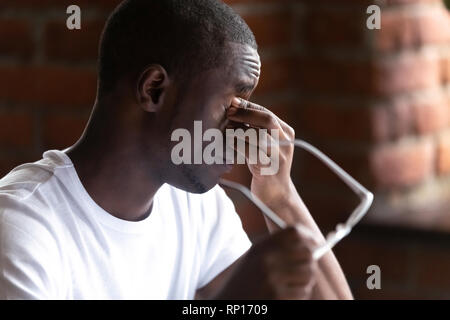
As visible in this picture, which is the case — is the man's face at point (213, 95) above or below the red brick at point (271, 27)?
below

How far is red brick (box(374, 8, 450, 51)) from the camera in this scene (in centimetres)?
179

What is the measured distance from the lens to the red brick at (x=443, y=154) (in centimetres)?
197

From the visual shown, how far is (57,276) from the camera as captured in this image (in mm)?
959

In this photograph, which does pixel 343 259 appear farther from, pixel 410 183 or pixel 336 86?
pixel 336 86

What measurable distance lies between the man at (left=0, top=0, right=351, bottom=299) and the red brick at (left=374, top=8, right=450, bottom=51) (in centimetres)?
75

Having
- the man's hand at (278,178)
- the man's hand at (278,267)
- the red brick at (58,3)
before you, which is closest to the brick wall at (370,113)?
the red brick at (58,3)

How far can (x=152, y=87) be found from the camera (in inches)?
40.0

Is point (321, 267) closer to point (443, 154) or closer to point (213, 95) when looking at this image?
point (213, 95)

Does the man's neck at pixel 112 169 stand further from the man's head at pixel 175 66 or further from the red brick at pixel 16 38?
the red brick at pixel 16 38

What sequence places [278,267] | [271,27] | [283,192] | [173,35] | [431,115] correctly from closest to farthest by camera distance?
1. [278,267]
2. [173,35]
3. [283,192]
4. [271,27]
5. [431,115]

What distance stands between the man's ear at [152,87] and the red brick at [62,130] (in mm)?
566

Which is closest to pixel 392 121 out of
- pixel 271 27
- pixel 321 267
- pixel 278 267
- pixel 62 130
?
pixel 271 27

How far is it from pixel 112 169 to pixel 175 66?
14 cm

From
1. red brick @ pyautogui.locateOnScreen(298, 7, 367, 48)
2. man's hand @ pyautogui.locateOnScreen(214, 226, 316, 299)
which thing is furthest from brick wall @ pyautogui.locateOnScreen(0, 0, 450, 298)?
man's hand @ pyautogui.locateOnScreen(214, 226, 316, 299)
